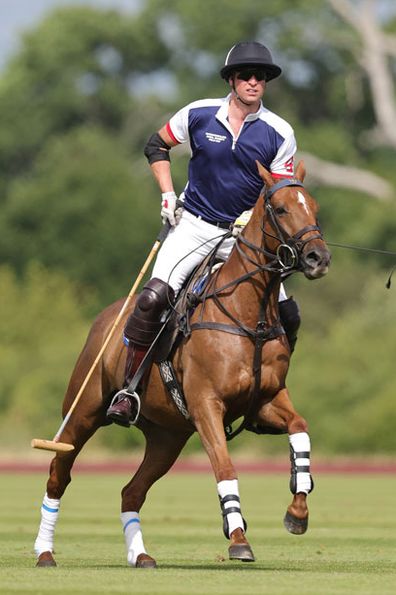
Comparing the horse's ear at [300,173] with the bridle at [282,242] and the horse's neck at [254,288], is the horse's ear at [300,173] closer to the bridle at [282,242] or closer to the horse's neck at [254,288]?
the bridle at [282,242]

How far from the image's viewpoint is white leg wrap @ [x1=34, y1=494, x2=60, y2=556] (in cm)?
1002

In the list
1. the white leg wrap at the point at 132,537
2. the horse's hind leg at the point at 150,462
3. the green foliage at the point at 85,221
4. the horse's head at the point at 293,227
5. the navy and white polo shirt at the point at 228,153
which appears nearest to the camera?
the horse's head at the point at 293,227

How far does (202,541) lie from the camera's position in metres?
13.2

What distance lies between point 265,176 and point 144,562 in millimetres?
2584

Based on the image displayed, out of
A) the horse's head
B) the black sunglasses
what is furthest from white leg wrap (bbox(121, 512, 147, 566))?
the black sunglasses

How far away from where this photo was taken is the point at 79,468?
93.2 feet

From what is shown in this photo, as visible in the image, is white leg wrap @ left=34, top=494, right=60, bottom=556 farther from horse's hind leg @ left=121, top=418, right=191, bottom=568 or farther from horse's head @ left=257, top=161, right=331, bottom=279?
horse's head @ left=257, top=161, right=331, bottom=279

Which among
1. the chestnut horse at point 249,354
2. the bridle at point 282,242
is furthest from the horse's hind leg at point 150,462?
the bridle at point 282,242

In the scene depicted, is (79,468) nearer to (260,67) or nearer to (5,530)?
(5,530)

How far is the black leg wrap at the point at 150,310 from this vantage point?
31.3 ft

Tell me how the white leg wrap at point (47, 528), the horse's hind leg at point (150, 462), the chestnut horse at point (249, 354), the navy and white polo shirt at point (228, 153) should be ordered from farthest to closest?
the horse's hind leg at point (150, 462), the white leg wrap at point (47, 528), the navy and white polo shirt at point (228, 153), the chestnut horse at point (249, 354)

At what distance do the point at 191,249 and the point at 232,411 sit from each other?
1148mm

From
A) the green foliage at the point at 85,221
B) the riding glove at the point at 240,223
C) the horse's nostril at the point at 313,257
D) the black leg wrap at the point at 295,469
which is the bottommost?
the black leg wrap at the point at 295,469

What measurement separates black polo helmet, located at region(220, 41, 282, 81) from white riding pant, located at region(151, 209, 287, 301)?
0.98m
